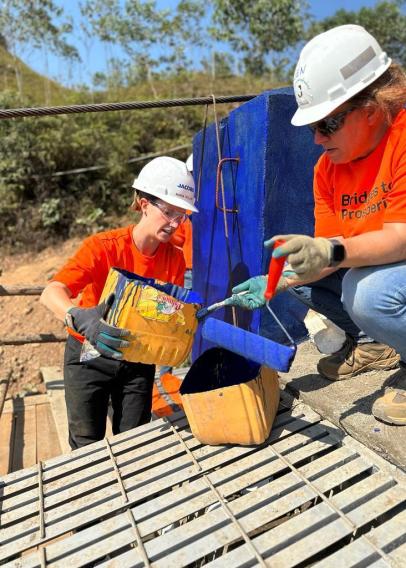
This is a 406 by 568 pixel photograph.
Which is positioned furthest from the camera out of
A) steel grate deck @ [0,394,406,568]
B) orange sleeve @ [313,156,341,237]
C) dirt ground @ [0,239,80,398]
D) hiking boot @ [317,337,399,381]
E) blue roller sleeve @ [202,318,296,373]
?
dirt ground @ [0,239,80,398]

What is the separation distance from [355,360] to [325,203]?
76cm

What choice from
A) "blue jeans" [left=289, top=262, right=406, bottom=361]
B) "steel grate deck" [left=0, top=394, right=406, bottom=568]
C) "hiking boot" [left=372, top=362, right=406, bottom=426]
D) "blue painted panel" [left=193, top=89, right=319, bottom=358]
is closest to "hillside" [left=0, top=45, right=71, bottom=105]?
"blue painted panel" [left=193, top=89, right=319, bottom=358]

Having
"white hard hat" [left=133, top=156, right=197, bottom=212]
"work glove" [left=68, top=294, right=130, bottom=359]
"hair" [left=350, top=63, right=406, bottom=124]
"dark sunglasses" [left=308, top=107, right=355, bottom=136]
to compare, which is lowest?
"work glove" [left=68, top=294, right=130, bottom=359]

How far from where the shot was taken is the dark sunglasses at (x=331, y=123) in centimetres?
175

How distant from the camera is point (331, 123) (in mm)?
1767

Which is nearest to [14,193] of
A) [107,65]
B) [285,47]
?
[107,65]

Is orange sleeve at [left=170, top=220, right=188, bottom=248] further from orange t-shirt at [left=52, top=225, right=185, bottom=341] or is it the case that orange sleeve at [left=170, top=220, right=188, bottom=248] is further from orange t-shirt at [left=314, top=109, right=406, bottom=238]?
A: orange t-shirt at [left=314, top=109, right=406, bottom=238]

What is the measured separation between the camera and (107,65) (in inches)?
599

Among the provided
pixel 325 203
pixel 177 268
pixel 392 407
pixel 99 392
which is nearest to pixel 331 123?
pixel 325 203

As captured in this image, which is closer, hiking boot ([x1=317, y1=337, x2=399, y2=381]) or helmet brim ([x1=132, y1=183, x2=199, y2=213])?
hiking boot ([x1=317, y1=337, x2=399, y2=381])

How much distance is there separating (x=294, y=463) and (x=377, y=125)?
4.32 feet

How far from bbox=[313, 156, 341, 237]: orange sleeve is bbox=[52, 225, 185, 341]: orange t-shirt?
2.89 feet

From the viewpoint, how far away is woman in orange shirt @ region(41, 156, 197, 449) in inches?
94.2

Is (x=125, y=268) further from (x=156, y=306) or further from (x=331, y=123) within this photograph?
(x=331, y=123)
